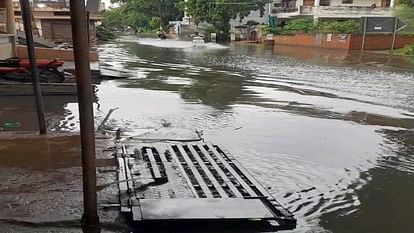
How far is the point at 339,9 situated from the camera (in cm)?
4484

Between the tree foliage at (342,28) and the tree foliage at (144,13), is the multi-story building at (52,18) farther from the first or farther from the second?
the tree foliage at (144,13)

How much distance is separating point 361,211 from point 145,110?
6575 mm

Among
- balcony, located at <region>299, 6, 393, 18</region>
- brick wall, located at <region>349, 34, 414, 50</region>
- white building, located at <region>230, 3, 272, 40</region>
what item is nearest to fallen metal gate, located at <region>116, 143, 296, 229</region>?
brick wall, located at <region>349, 34, 414, 50</region>

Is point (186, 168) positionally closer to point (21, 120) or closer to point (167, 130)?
point (167, 130)

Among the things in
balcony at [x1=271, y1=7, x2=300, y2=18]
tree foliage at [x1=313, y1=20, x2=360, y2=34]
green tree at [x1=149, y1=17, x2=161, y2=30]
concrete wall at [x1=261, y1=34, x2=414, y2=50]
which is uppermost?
balcony at [x1=271, y1=7, x2=300, y2=18]

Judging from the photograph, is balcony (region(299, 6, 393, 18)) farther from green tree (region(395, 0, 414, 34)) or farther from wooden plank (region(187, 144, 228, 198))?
wooden plank (region(187, 144, 228, 198))

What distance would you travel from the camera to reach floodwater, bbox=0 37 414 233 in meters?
5.18

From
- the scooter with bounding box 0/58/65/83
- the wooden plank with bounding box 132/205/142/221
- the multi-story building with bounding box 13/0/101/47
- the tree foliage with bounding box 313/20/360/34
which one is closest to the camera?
the wooden plank with bounding box 132/205/142/221

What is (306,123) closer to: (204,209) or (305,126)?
(305,126)

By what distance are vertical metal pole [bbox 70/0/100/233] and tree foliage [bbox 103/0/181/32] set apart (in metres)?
78.9

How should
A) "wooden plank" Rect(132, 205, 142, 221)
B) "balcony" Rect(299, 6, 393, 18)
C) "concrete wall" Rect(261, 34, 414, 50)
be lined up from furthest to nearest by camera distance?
1. "balcony" Rect(299, 6, 393, 18)
2. "concrete wall" Rect(261, 34, 414, 50)
3. "wooden plank" Rect(132, 205, 142, 221)

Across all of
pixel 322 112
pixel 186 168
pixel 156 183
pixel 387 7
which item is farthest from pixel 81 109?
pixel 387 7

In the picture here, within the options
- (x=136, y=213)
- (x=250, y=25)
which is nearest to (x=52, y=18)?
(x=250, y=25)

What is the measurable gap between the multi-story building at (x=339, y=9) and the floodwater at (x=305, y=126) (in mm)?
25946
